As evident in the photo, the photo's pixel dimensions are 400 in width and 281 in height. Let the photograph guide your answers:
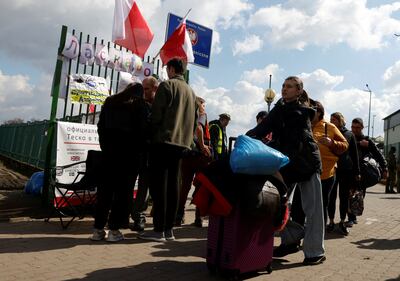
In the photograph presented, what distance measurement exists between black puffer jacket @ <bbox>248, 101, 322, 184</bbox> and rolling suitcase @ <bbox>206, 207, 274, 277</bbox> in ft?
2.27

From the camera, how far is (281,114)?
4.60 metres

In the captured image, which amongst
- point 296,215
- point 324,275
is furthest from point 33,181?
point 324,275

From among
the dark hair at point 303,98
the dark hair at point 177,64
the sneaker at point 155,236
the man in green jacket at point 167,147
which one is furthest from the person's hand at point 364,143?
the sneaker at point 155,236

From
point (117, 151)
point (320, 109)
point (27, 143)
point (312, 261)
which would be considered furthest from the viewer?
point (27, 143)

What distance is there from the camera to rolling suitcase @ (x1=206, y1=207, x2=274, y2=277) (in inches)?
152

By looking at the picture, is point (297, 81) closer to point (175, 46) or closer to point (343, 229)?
point (343, 229)

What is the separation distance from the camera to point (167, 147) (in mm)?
5219

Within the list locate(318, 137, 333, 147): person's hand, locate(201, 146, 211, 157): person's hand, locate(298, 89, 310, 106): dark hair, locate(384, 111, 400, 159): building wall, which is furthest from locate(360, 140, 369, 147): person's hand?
locate(384, 111, 400, 159): building wall

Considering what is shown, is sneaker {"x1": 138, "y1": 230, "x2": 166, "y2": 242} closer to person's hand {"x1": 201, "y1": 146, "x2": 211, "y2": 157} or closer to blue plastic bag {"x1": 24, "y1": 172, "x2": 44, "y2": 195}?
person's hand {"x1": 201, "y1": 146, "x2": 211, "y2": 157}

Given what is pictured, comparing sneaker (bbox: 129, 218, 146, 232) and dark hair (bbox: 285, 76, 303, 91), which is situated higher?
dark hair (bbox: 285, 76, 303, 91)

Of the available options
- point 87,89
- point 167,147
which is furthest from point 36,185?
point 167,147

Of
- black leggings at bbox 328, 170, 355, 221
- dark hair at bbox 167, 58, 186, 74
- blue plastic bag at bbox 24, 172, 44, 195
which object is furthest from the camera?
blue plastic bag at bbox 24, 172, 44, 195

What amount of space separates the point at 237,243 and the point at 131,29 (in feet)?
17.7

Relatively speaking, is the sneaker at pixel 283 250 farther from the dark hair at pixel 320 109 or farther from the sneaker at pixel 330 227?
the sneaker at pixel 330 227
